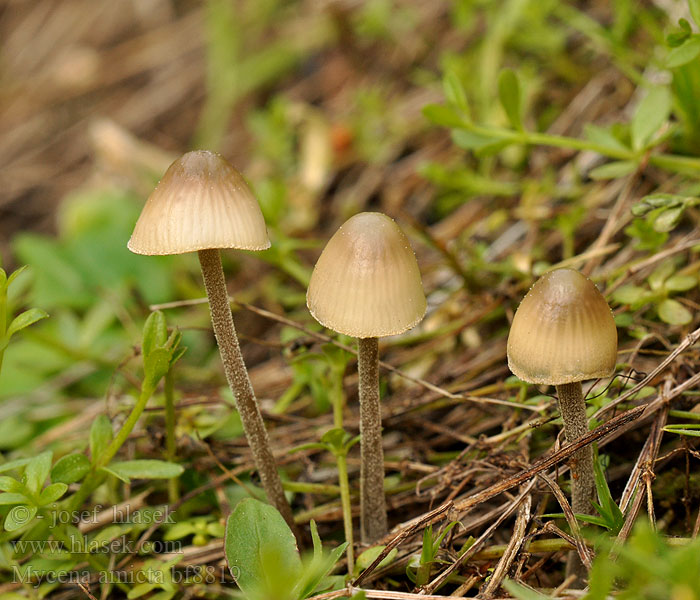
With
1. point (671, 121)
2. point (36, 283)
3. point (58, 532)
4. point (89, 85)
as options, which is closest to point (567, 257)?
point (671, 121)

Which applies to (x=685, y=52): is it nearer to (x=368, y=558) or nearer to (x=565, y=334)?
(x=565, y=334)

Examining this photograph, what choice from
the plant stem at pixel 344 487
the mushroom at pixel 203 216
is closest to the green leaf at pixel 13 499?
the mushroom at pixel 203 216

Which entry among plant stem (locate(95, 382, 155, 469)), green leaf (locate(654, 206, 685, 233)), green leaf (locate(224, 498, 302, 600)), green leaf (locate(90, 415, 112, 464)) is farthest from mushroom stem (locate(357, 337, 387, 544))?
green leaf (locate(654, 206, 685, 233))

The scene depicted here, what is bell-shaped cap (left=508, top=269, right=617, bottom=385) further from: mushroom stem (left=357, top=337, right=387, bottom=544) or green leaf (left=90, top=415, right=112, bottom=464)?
green leaf (left=90, top=415, right=112, bottom=464)

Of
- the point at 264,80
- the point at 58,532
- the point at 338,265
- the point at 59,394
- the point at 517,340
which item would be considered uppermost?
the point at 264,80

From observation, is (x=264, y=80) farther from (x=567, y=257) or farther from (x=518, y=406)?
(x=518, y=406)

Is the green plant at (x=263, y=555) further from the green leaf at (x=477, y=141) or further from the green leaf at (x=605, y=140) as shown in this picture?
the green leaf at (x=605, y=140)

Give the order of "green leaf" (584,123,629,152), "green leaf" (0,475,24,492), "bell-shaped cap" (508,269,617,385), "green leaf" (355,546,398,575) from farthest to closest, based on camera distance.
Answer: "green leaf" (584,123,629,152), "green leaf" (355,546,398,575), "green leaf" (0,475,24,492), "bell-shaped cap" (508,269,617,385)
